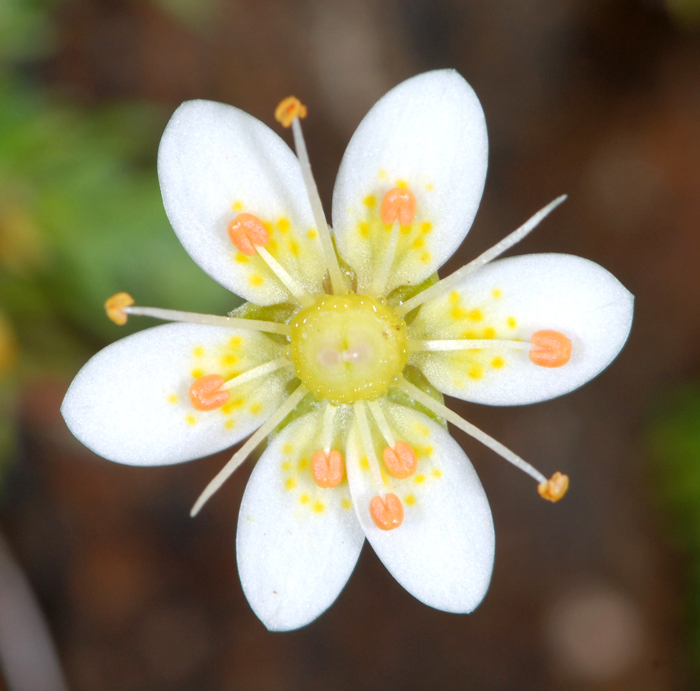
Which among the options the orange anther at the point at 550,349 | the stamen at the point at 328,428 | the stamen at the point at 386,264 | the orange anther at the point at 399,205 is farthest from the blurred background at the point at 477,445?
the orange anther at the point at 550,349

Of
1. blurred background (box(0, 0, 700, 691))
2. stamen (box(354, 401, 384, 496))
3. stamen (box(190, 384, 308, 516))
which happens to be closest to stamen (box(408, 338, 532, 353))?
stamen (box(354, 401, 384, 496))

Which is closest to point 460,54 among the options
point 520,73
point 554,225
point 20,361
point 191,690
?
point 520,73

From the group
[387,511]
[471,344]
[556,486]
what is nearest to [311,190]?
[471,344]

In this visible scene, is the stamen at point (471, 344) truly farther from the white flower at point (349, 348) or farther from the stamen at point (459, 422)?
the stamen at point (459, 422)

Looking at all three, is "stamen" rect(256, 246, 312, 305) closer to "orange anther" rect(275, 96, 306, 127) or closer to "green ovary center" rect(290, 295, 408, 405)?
"green ovary center" rect(290, 295, 408, 405)

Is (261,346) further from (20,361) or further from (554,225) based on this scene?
(554,225)
